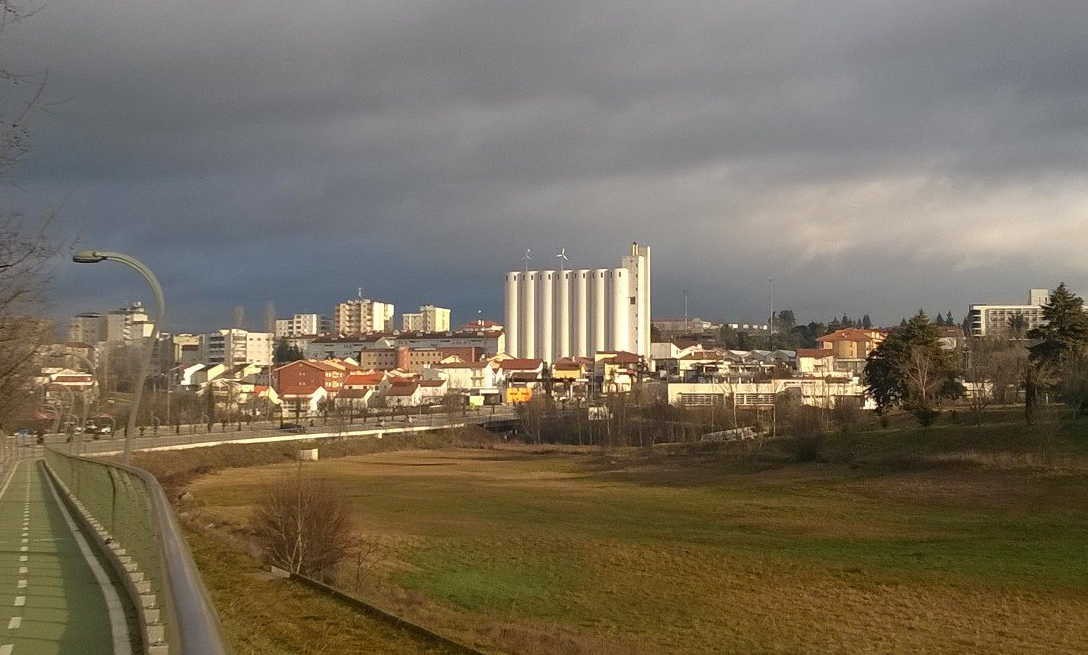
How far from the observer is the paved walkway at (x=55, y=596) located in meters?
11.1

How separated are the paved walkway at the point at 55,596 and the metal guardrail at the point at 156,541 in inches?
22.0

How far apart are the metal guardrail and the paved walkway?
0.56 metres

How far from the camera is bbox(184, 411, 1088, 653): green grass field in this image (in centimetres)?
2489

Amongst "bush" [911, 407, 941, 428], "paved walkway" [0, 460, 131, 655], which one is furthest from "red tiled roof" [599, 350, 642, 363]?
"paved walkway" [0, 460, 131, 655]

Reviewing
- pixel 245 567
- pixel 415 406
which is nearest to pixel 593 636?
pixel 245 567

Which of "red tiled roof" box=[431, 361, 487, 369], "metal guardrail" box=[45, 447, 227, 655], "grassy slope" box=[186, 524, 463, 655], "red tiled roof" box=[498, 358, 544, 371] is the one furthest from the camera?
"red tiled roof" box=[431, 361, 487, 369]

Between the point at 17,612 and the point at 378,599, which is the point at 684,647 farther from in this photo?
the point at 17,612

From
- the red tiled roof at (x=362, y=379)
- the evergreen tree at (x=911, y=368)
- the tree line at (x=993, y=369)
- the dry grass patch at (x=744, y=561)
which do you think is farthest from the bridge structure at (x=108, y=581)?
the red tiled roof at (x=362, y=379)

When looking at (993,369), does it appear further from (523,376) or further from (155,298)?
(155,298)

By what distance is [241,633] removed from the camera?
460 inches

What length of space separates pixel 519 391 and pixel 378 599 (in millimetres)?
145262

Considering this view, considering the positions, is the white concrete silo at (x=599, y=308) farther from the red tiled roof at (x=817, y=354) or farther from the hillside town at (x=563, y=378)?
the red tiled roof at (x=817, y=354)

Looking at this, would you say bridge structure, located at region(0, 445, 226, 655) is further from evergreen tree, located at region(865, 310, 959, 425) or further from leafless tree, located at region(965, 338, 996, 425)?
evergreen tree, located at region(865, 310, 959, 425)

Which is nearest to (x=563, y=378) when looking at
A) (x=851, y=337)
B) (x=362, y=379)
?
(x=362, y=379)
